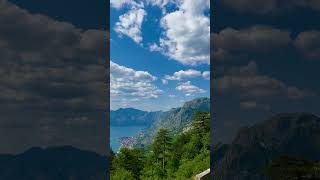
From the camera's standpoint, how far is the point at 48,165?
6828 mm

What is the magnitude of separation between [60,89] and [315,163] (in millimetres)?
3819

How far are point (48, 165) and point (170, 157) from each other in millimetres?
14615

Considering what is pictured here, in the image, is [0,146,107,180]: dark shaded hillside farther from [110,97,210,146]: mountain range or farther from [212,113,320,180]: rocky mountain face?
[110,97,210,146]: mountain range

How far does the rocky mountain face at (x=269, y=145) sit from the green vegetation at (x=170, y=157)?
11356 mm

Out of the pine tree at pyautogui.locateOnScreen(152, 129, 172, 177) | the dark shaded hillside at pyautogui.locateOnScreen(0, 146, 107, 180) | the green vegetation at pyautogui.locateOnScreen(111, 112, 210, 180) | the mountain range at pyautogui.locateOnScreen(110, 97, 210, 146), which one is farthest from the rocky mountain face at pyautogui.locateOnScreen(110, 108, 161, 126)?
the dark shaded hillside at pyautogui.locateOnScreen(0, 146, 107, 180)

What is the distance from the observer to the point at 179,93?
56781 mm

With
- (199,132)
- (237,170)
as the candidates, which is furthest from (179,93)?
(237,170)

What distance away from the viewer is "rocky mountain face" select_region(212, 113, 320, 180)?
6.79 meters

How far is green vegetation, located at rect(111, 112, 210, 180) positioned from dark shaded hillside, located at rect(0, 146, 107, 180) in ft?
36.6

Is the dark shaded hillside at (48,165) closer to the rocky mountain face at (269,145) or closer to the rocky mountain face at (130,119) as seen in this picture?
the rocky mountain face at (269,145)

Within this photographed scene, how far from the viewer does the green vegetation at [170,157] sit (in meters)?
19.3

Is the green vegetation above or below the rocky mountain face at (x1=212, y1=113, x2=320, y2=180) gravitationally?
below

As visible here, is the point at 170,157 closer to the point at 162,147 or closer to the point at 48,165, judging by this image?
the point at 162,147

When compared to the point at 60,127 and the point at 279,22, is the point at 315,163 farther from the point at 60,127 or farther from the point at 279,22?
the point at 60,127
